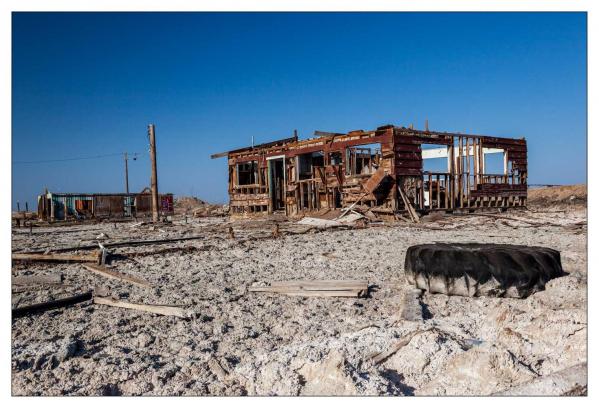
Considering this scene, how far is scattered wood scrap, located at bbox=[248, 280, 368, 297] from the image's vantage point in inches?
222

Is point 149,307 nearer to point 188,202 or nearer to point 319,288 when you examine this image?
point 319,288

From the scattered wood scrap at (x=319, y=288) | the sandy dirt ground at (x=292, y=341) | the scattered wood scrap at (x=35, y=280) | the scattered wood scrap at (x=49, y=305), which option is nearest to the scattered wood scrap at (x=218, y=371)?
the sandy dirt ground at (x=292, y=341)

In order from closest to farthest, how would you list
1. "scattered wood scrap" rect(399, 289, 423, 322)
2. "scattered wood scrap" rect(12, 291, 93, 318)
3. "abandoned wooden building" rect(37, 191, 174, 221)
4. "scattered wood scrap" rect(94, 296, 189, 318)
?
"scattered wood scrap" rect(399, 289, 423, 322) → "scattered wood scrap" rect(94, 296, 189, 318) → "scattered wood scrap" rect(12, 291, 93, 318) → "abandoned wooden building" rect(37, 191, 174, 221)

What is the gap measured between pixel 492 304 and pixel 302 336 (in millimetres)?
2179

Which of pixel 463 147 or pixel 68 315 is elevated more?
pixel 463 147

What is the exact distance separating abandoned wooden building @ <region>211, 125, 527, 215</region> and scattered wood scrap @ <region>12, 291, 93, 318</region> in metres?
13.8

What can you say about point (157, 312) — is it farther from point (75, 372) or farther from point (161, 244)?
point (161, 244)

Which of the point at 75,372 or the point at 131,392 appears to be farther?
the point at 75,372

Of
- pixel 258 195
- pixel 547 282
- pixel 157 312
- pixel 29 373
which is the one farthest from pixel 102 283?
pixel 258 195

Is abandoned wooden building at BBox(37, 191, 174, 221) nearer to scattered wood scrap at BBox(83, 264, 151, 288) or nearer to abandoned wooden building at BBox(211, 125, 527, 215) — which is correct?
abandoned wooden building at BBox(211, 125, 527, 215)

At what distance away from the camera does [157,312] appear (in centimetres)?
511

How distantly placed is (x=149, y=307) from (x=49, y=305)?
1.32 metres

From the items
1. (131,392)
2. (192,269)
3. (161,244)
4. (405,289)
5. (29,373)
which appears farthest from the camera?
(161,244)

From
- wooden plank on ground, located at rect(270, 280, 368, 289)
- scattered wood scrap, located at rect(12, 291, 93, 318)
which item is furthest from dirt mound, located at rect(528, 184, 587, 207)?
scattered wood scrap, located at rect(12, 291, 93, 318)
